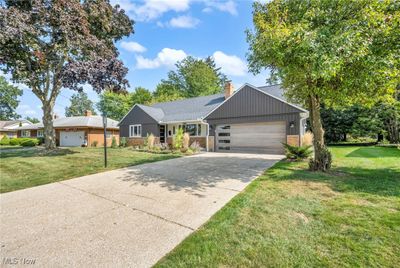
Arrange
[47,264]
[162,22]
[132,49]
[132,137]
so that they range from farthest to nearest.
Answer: [132,137]
[132,49]
[162,22]
[47,264]

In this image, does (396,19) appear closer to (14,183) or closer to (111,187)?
(111,187)

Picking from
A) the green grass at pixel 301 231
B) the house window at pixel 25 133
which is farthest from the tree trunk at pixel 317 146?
the house window at pixel 25 133

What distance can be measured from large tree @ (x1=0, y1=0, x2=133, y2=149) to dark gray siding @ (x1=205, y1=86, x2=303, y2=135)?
7.64 meters

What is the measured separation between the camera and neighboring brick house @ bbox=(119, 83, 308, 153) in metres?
13.6

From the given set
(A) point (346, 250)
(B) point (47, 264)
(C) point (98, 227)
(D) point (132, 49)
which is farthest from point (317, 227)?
(D) point (132, 49)

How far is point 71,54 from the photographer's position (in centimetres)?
1352

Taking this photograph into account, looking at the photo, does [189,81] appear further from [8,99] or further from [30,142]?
[8,99]

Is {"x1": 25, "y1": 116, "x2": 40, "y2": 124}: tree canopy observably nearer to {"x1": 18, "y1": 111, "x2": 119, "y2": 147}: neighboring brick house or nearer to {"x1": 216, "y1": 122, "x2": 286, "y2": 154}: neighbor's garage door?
{"x1": 18, "y1": 111, "x2": 119, "y2": 147}: neighboring brick house

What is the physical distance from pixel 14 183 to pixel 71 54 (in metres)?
9.97

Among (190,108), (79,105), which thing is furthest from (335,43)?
(79,105)

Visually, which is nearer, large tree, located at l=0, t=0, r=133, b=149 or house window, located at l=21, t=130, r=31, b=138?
large tree, located at l=0, t=0, r=133, b=149

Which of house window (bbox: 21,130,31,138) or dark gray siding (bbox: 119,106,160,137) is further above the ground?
dark gray siding (bbox: 119,106,160,137)

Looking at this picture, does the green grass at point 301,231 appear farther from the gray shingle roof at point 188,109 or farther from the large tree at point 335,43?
the gray shingle roof at point 188,109

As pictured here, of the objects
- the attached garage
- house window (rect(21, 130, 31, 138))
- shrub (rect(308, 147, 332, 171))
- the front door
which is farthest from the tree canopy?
shrub (rect(308, 147, 332, 171))
